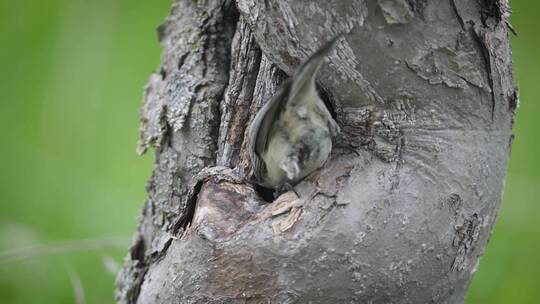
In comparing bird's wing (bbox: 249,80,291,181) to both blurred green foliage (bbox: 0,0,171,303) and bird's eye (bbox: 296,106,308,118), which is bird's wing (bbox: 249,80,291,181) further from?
blurred green foliage (bbox: 0,0,171,303)

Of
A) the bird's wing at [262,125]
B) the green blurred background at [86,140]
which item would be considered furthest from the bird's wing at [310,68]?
the green blurred background at [86,140]

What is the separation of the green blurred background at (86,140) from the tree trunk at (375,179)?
93 centimetres

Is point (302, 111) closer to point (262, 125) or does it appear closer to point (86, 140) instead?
point (262, 125)

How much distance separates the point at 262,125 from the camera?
3.41 feet

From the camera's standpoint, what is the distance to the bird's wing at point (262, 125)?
0.96 metres

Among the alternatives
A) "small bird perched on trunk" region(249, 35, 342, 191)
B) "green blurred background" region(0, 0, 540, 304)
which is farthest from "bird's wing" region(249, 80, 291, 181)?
"green blurred background" region(0, 0, 540, 304)

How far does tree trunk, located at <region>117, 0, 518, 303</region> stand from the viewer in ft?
3.29

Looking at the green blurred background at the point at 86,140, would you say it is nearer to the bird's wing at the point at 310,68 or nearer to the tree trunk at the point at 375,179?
the tree trunk at the point at 375,179

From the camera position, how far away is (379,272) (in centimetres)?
102

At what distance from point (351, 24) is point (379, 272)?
39 centimetres

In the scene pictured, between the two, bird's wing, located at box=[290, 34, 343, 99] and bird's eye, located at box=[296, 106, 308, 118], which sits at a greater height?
bird's wing, located at box=[290, 34, 343, 99]

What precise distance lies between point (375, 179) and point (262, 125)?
0.66ft

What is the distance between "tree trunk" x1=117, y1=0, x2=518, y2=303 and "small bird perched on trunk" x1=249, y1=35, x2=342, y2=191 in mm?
30

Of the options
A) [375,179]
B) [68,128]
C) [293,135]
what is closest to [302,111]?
[293,135]
